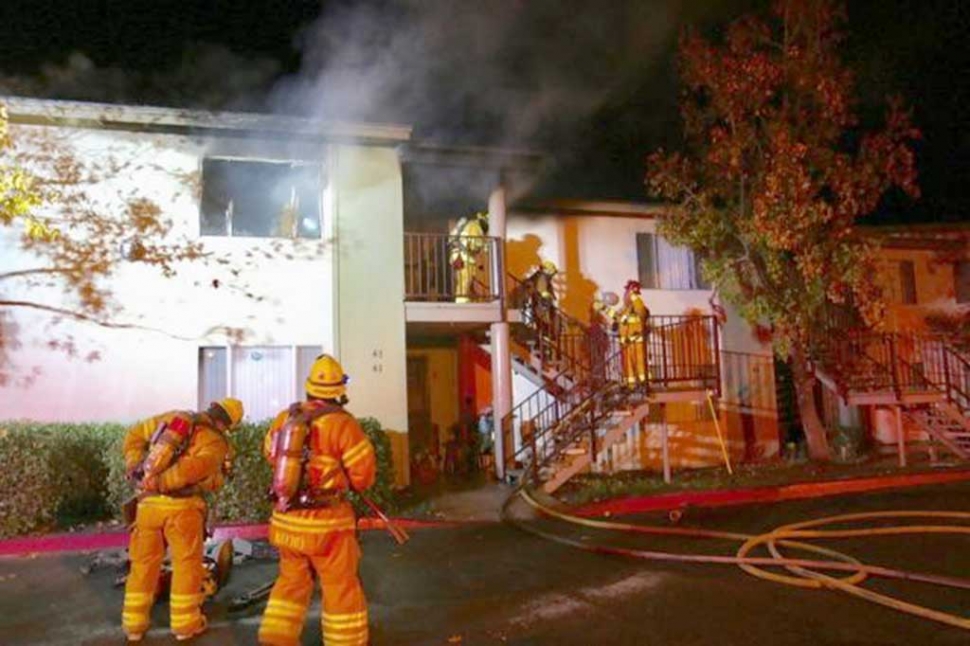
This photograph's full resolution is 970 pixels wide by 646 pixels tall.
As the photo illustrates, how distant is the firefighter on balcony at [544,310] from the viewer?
1283 cm

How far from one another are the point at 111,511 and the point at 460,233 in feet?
21.3

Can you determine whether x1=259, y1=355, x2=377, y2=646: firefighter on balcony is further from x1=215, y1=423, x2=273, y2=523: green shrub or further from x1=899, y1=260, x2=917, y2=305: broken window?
x1=899, y1=260, x2=917, y2=305: broken window

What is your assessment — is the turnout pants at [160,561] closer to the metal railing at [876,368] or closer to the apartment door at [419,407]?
the apartment door at [419,407]

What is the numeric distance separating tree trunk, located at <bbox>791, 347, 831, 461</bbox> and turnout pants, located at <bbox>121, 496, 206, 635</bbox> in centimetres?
1080

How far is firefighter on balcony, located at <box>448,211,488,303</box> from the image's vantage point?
485 inches

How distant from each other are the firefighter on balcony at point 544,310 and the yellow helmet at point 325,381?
825cm

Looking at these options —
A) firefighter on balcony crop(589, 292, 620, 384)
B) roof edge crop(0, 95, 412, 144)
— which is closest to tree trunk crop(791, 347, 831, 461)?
firefighter on balcony crop(589, 292, 620, 384)

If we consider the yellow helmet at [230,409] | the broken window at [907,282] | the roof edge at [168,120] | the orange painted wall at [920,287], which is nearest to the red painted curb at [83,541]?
the yellow helmet at [230,409]

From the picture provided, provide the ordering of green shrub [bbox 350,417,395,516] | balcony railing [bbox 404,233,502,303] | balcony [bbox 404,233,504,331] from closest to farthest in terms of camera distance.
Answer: green shrub [bbox 350,417,395,516] < balcony [bbox 404,233,504,331] < balcony railing [bbox 404,233,502,303]

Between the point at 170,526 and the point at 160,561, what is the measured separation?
0.27 metres

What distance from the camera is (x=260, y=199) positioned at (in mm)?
11070

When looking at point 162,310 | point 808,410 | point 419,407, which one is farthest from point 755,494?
point 162,310

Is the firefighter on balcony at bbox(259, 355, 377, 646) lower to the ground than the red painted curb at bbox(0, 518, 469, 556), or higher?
higher

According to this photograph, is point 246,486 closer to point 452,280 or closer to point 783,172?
point 452,280
